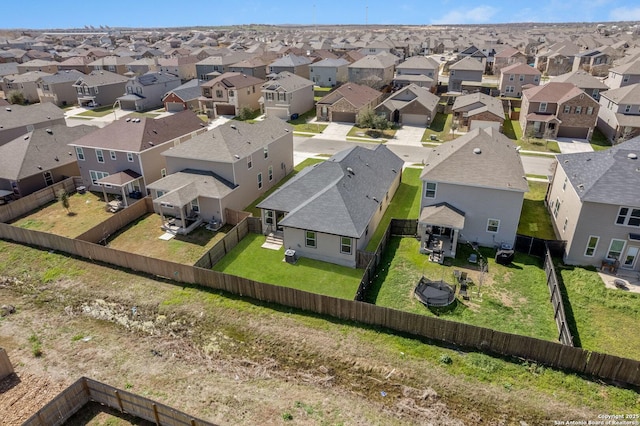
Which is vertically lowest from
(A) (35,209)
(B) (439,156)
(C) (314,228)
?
(A) (35,209)

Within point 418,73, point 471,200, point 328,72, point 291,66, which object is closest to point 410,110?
point 418,73

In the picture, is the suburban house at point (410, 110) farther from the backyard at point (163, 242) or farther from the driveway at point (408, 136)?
the backyard at point (163, 242)

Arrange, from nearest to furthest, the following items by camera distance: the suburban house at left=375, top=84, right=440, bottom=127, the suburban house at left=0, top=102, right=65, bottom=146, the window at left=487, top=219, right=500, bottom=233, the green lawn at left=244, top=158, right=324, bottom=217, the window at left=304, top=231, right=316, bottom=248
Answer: the window at left=304, top=231, right=316, bottom=248 < the window at left=487, top=219, right=500, bottom=233 < the green lawn at left=244, top=158, right=324, bottom=217 < the suburban house at left=0, top=102, right=65, bottom=146 < the suburban house at left=375, top=84, right=440, bottom=127

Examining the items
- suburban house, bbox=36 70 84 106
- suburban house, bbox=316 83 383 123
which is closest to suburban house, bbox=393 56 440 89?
suburban house, bbox=316 83 383 123

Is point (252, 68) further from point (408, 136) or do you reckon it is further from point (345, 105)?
point (408, 136)

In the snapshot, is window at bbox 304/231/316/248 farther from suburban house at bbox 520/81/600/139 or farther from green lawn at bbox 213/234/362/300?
suburban house at bbox 520/81/600/139

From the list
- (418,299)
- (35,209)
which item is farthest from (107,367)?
(35,209)

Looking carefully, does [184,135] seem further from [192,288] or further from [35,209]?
[192,288]
